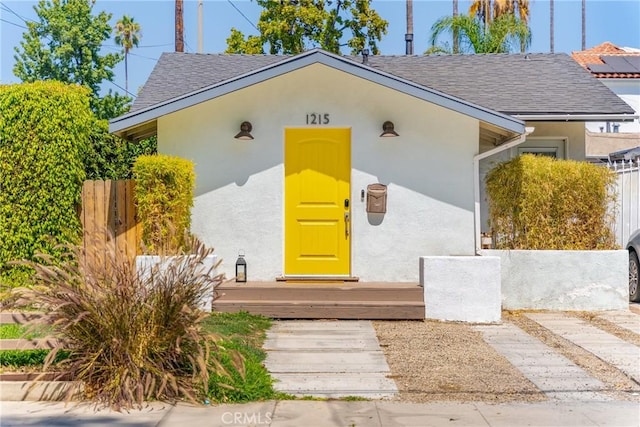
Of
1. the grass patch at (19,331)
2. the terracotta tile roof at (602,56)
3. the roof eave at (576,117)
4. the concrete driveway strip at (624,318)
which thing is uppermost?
the terracotta tile roof at (602,56)

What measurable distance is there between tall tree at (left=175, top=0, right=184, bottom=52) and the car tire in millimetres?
13576

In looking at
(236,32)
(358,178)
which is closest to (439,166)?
(358,178)

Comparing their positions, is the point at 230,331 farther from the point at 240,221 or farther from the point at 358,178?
the point at 358,178

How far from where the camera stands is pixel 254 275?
10.3 metres

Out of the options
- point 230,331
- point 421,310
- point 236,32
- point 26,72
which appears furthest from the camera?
point 26,72

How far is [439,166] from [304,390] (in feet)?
16.6

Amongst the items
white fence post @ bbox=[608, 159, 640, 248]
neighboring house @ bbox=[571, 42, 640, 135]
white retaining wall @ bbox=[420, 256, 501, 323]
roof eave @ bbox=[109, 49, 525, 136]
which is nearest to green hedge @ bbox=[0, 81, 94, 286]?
roof eave @ bbox=[109, 49, 525, 136]

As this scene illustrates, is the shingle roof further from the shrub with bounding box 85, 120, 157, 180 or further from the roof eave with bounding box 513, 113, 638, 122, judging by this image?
the shrub with bounding box 85, 120, 157, 180

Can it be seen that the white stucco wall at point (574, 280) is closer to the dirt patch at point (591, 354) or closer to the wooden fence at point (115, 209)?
the dirt patch at point (591, 354)

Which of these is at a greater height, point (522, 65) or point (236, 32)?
point (236, 32)

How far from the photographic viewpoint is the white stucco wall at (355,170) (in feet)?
33.8

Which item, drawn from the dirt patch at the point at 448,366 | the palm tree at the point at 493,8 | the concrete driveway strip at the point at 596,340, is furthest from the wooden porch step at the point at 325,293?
the palm tree at the point at 493,8

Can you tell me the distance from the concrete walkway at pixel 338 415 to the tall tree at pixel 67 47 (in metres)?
28.5

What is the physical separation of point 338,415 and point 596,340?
13.9 feet
